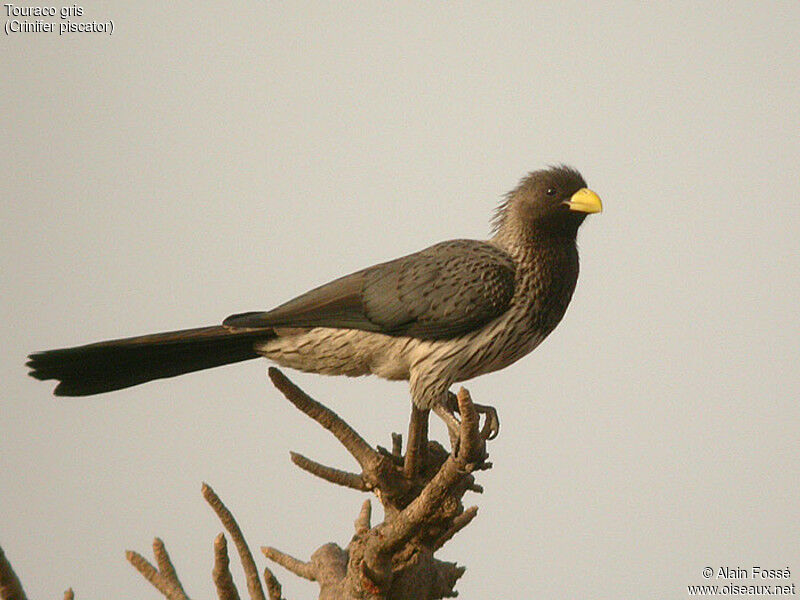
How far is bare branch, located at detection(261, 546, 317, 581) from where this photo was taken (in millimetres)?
3598

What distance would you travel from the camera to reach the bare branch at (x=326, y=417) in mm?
3449

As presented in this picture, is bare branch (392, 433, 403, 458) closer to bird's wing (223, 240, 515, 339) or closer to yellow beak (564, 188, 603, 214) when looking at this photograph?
bird's wing (223, 240, 515, 339)

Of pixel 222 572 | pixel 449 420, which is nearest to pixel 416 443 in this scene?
pixel 449 420

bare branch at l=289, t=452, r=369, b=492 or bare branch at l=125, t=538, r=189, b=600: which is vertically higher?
bare branch at l=289, t=452, r=369, b=492

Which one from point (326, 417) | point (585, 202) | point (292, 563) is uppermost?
point (585, 202)

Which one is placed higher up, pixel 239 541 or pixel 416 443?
pixel 416 443

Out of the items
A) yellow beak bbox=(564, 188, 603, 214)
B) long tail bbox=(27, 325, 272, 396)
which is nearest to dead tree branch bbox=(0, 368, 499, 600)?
long tail bbox=(27, 325, 272, 396)

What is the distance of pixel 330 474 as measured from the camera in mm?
3500

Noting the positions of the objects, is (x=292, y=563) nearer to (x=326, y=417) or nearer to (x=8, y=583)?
(x=326, y=417)

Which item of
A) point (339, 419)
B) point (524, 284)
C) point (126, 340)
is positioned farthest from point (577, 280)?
point (126, 340)

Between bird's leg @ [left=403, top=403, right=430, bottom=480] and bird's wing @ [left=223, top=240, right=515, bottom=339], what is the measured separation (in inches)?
11.9

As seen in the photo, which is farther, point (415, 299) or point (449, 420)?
point (415, 299)

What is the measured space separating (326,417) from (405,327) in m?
0.44

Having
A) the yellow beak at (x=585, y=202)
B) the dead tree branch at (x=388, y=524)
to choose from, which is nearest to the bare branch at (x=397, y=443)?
the dead tree branch at (x=388, y=524)
